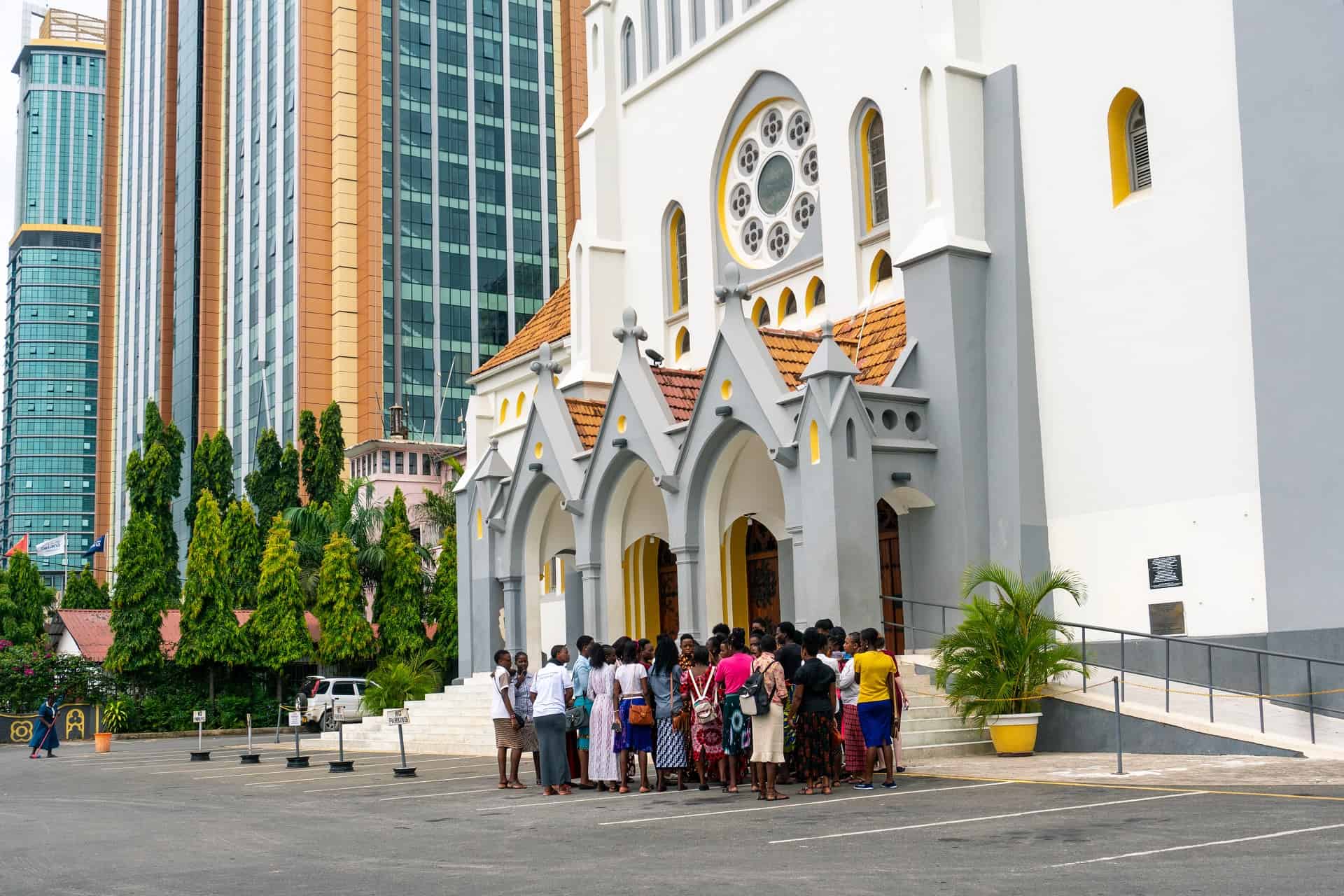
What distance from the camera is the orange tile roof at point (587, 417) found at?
91.2ft

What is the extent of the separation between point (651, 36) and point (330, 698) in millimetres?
20965

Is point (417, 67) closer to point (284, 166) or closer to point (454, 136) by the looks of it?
point (454, 136)

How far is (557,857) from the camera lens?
412 inches

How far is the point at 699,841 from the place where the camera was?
435 inches

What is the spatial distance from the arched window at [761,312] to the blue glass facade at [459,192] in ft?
174

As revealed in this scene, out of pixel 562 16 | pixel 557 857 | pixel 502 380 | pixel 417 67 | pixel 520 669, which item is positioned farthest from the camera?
pixel 562 16

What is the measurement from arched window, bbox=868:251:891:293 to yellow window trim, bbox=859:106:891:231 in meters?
0.62

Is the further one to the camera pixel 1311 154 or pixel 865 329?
pixel 865 329

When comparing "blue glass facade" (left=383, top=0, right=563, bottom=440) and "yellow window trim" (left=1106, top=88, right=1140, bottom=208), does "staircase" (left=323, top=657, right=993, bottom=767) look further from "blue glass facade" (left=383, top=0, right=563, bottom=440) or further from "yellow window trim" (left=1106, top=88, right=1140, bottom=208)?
"blue glass facade" (left=383, top=0, right=563, bottom=440)

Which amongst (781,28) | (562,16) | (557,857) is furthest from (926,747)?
(562,16)

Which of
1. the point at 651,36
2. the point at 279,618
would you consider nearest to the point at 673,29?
the point at 651,36

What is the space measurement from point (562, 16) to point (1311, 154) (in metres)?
80.5

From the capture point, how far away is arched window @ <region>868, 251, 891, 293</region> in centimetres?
2544

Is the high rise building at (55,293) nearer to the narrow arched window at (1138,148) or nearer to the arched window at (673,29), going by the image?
the arched window at (673,29)
